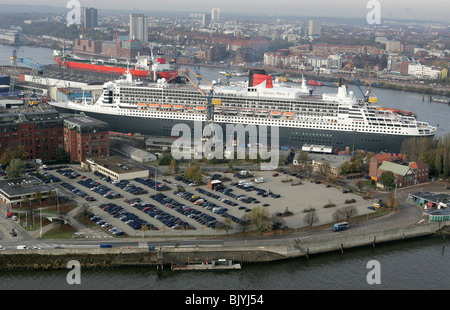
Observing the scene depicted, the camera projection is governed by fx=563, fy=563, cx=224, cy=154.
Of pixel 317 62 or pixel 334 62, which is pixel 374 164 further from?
pixel 317 62

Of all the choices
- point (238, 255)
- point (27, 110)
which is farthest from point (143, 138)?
point (238, 255)

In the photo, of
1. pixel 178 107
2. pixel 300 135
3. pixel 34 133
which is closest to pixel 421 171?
pixel 300 135

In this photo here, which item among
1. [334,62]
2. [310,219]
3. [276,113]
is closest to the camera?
[310,219]

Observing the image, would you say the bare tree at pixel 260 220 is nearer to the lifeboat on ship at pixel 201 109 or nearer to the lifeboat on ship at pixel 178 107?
the lifeboat on ship at pixel 201 109

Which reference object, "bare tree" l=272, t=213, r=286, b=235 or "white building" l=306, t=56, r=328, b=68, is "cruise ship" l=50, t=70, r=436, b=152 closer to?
"bare tree" l=272, t=213, r=286, b=235

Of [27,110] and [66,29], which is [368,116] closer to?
[27,110]

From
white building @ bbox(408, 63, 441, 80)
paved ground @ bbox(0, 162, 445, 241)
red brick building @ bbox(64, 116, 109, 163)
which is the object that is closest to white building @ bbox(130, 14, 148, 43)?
white building @ bbox(408, 63, 441, 80)
